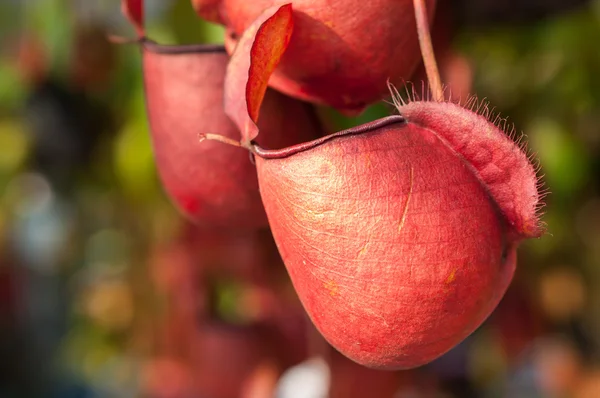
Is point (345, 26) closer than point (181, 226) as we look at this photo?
Yes

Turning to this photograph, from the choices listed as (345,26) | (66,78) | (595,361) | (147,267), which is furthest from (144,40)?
(595,361)

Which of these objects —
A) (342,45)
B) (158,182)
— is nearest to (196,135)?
(342,45)

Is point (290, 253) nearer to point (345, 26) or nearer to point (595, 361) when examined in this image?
point (345, 26)

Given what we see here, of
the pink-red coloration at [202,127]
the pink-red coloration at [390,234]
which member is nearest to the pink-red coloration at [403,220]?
the pink-red coloration at [390,234]

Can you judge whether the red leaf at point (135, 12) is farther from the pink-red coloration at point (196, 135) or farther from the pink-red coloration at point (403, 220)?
the pink-red coloration at point (403, 220)

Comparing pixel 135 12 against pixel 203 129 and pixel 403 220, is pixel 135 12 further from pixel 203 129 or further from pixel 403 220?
pixel 403 220

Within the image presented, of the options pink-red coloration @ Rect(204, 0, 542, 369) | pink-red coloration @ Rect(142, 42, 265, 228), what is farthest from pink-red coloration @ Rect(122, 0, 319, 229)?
pink-red coloration @ Rect(204, 0, 542, 369)
